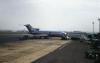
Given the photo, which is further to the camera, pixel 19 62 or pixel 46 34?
pixel 46 34

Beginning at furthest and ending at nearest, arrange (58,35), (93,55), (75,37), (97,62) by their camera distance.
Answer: (58,35) < (75,37) < (93,55) < (97,62)

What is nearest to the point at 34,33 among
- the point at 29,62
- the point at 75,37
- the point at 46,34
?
the point at 46,34

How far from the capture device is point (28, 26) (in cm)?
13225

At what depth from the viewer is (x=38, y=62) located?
2403 cm

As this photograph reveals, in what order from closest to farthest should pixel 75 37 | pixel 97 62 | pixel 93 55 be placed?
1. pixel 97 62
2. pixel 93 55
3. pixel 75 37

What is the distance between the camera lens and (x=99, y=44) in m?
34.6

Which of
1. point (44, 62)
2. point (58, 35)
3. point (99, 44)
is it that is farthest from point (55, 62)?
point (58, 35)

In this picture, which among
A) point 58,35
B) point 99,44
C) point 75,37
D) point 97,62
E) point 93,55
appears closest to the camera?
point 97,62

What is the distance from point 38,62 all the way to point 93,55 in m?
7.30

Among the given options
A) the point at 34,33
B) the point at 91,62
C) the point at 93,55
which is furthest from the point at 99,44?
the point at 34,33

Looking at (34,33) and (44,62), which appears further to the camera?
(34,33)

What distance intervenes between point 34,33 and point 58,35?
39.7ft

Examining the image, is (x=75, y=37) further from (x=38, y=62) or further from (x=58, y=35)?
(x=38, y=62)

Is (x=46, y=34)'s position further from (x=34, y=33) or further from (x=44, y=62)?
(x=44, y=62)
